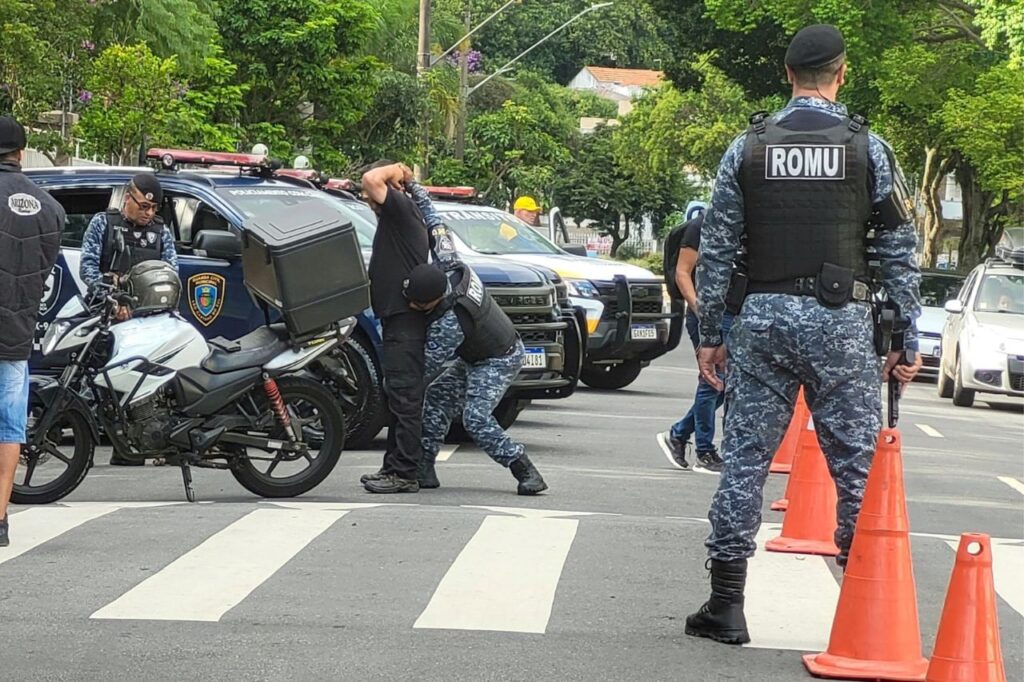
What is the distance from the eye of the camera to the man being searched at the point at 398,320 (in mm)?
10219

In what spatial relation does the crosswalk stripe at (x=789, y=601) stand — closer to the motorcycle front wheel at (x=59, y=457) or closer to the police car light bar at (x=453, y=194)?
the motorcycle front wheel at (x=59, y=457)

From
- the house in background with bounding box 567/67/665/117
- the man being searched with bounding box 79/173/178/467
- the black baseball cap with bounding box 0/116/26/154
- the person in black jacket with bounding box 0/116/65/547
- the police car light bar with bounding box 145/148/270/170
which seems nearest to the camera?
the person in black jacket with bounding box 0/116/65/547

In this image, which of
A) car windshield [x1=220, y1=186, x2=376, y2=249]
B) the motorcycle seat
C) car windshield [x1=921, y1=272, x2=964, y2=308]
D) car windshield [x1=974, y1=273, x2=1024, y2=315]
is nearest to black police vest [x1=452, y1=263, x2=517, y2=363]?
the motorcycle seat

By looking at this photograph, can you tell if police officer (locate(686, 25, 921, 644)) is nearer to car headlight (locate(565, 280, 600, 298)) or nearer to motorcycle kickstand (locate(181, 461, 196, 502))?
motorcycle kickstand (locate(181, 461, 196, 502))

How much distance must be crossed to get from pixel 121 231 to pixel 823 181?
21.0 ft

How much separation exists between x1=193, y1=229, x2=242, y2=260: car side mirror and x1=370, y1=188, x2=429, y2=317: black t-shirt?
1851 mm

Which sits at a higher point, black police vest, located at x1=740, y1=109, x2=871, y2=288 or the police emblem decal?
black police vest, located at x1=740, y1=109, x2=871, y2=288

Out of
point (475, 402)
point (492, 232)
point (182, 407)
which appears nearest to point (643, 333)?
point (492, 232)

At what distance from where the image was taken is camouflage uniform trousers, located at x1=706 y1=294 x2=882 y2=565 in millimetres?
6395

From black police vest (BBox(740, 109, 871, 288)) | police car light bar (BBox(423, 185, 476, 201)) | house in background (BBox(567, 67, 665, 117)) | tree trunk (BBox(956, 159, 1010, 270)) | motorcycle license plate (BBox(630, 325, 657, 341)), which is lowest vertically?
house in background (BBox(567, 67, 665, 117))

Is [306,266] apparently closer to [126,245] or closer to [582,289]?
[126,245]

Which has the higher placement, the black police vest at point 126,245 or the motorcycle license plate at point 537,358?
the black police vest at point 126,245

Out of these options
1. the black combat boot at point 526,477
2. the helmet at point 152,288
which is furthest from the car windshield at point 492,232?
the black combat boot at point 526,477

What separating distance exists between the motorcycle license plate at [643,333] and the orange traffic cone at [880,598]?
1174 cm
